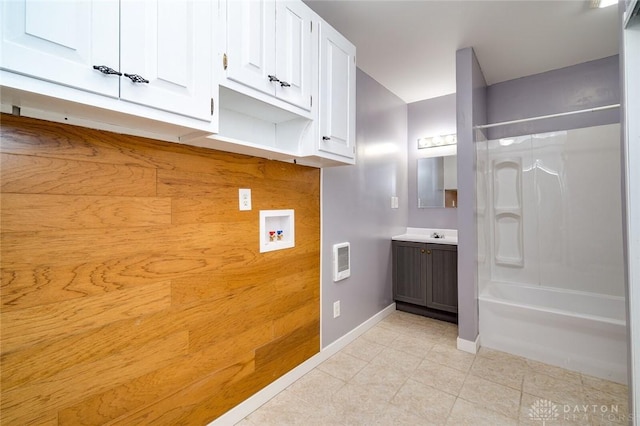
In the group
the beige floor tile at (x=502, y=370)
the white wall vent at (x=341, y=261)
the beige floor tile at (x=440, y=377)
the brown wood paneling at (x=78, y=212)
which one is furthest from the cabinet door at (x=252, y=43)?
the beige floor tile at (x=502, y=370)

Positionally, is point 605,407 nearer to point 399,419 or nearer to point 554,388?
point 554,388

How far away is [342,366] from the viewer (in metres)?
2.19

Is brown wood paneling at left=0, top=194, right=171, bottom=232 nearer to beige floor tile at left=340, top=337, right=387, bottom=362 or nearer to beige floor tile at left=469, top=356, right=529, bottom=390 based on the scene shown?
beige floor tile at left=340, top=337, right=387, bottom=362

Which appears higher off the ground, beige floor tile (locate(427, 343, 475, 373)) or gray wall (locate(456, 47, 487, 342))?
gray wall (locate(456, 47, 487, 342))

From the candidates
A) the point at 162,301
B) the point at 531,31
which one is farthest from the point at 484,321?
the point at 162,301

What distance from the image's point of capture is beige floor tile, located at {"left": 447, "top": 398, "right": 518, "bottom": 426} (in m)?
1.60

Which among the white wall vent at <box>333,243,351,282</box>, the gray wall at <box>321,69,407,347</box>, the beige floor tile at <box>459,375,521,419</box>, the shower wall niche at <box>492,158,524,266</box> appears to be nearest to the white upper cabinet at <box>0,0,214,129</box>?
the gray wall at <box>321,69,407,347</box>

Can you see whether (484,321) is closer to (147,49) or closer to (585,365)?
(585,365)

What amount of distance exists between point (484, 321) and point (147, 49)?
116 inches

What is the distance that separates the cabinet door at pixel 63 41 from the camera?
2.46ft

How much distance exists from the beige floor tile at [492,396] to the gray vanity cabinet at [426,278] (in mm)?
933

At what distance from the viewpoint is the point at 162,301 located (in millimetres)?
1324

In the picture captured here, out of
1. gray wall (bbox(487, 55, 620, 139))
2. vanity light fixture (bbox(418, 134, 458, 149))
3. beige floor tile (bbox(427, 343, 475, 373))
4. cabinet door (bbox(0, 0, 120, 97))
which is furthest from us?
vanity light fixture (bbox(418, 134, 458, 149))

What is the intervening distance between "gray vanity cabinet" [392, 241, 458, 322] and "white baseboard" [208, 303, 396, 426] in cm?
57
